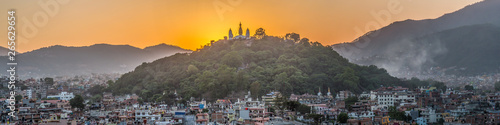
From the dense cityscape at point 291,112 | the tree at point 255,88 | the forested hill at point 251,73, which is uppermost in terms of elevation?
the forested hill at point 251,73

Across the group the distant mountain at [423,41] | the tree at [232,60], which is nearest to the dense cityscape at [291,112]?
the tree at [232,60]

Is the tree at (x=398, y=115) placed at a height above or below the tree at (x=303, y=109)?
below

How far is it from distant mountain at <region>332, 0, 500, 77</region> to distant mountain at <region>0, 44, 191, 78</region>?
29135mm

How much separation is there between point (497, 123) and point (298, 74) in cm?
2044

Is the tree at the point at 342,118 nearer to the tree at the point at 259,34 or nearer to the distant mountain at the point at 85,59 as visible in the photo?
the tree at the point at 259,34

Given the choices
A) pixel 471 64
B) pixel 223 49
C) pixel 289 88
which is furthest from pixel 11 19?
pixel 471 64

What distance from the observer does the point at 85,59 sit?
101688 mm

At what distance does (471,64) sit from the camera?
65.4 meters

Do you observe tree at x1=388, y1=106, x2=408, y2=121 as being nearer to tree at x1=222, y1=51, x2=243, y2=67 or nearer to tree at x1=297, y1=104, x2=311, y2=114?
tree at x1=297, y1=104, x2=311, y2=114

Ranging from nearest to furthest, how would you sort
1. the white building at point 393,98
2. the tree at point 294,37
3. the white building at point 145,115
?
the white building at point 145,115, the white building at point 393,98, the tree at point 294,37

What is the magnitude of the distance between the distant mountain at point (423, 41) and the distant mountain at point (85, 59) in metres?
29.1

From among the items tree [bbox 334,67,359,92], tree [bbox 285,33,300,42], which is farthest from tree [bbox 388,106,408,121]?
tree [bbox 285,33,300,42]

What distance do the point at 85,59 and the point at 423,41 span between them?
56855mm

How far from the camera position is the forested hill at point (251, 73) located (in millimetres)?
38812
